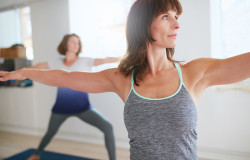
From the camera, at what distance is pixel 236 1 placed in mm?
2293

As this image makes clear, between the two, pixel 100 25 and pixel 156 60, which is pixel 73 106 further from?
pixel 100 25

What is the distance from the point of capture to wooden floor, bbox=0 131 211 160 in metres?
2.80

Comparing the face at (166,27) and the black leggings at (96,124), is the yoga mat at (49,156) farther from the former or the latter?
the face at (166,27)

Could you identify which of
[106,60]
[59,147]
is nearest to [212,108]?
[106,60]

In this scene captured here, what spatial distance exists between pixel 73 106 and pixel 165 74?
5.26 feet

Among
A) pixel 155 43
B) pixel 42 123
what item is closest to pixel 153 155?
pixel 155 43

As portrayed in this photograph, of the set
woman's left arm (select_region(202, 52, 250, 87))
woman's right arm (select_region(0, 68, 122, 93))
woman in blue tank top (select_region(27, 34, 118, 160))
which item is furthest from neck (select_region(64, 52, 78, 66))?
woman's left arm (select_region(202, 52, 250, 87))

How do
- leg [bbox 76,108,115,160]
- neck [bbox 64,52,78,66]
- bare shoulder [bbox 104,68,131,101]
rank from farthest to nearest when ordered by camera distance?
neck [bbox 64,52,78,66] < leg [bbox 76,108,115,160] < bare shoulder [bbox 104,68,131,101]

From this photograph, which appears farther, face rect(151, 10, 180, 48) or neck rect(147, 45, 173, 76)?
neck rect(147, 45, 173, 76)

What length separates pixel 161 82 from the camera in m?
0.87

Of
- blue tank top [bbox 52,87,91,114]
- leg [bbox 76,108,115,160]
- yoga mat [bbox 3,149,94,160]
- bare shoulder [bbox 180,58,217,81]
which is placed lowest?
yoga mat [bbox 3,149,94,160]

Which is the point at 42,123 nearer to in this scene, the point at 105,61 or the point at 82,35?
the point at 82,35

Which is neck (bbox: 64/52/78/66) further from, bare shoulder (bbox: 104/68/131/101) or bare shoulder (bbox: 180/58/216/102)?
bare shoulder (bbox: 180/58/216/102)

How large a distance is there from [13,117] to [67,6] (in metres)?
2.42
